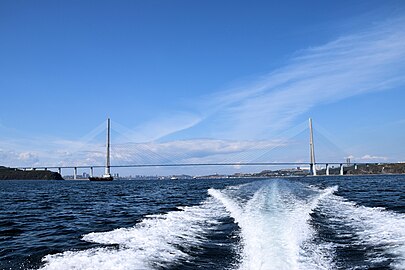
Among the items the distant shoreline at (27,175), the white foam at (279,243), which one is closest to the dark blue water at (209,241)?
the white foam at (279,243)

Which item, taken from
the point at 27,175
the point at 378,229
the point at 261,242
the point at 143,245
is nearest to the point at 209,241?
the point at 261,242

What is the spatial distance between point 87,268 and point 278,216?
943 cm

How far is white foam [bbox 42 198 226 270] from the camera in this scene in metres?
7.62

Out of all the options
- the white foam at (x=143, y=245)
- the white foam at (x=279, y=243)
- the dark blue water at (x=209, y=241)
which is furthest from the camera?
the dark blue water at (x=209, y=241)

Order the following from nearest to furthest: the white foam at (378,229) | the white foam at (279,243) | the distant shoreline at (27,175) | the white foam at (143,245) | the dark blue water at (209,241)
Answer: the white foam at (143,245), the white foam at (279,243), the dark blue water at (209,241), the white foam at (378,229), the distant shoreline at (27,175)

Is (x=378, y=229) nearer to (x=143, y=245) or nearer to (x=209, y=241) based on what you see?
(x=209, y=241)

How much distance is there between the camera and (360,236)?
10.9 m

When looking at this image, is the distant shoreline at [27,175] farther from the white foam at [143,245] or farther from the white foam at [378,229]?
the white foam at [378,229]

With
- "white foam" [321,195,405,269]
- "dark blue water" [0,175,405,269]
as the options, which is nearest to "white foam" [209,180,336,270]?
"dark blue water" [0,175,405,269]

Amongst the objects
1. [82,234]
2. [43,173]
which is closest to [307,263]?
[82,234]

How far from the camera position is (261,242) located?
9758mm

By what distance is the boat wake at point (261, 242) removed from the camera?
25.7 ft

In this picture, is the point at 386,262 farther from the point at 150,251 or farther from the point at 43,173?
the point at 43,173

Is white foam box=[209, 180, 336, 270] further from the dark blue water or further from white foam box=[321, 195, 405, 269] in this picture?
white foam box=[321, 195, 405, 269]
